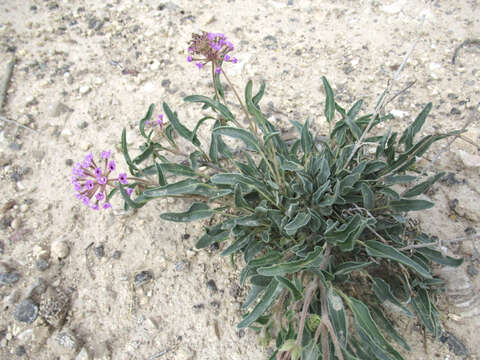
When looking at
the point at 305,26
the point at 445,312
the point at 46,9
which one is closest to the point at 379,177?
the point at 445,312

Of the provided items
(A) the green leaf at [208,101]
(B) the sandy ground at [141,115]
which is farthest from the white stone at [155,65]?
(A) the green leaf at [208,101]

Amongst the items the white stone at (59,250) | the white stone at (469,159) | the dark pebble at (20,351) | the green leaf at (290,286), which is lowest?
the dark pebble at (20,351)

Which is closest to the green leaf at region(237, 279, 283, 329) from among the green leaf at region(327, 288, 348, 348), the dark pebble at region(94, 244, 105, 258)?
the green leaf at region(327, 288, 348, 348)

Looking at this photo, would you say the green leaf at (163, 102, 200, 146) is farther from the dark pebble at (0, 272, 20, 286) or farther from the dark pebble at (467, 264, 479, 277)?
the dark pebble at (467, 264, 479, 277)

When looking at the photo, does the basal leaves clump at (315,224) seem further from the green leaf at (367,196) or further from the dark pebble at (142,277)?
the dark pebble at (142,277)

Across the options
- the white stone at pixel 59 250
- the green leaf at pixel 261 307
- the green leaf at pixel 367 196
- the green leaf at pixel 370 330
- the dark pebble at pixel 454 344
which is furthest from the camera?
the white stone at pixel 59 250

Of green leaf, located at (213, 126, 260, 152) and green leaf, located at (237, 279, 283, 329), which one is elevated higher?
green leaf, located at (213, 126, 260, 152)
